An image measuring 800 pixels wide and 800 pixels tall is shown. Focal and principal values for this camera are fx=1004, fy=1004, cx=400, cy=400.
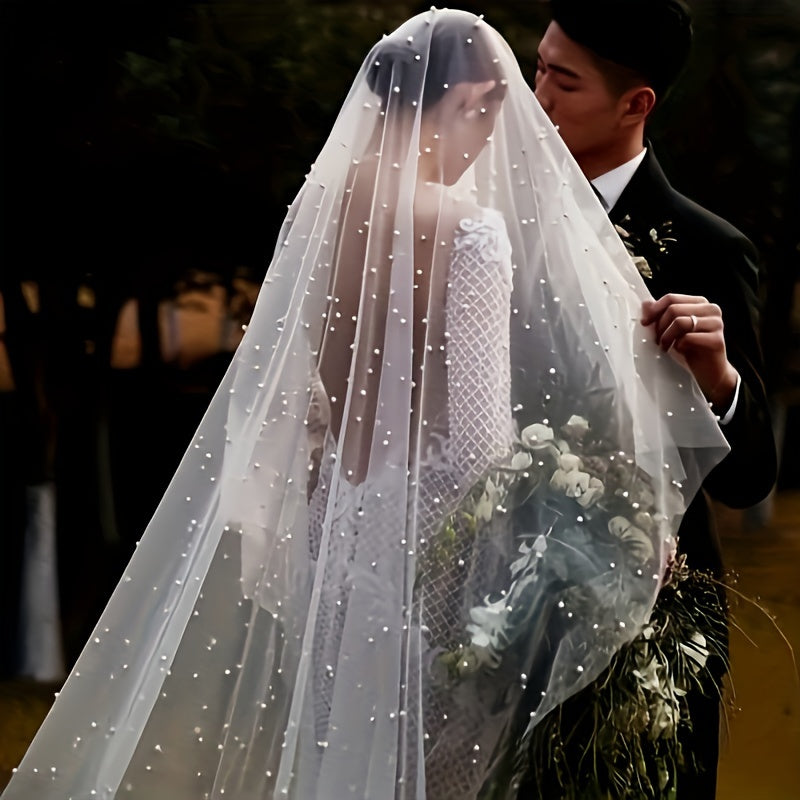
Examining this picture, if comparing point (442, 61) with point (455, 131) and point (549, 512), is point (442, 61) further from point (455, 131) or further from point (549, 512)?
point (549, 512)

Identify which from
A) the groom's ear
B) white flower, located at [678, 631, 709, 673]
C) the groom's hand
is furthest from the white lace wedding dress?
the groom's ear

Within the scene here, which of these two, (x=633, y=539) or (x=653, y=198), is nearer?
(x=633, y=539)

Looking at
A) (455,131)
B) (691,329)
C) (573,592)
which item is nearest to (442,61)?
(455,131)

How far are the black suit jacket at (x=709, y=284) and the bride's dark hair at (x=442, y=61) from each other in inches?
18.4

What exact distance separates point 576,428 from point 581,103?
27.7 inches

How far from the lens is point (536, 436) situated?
1284 millimetres

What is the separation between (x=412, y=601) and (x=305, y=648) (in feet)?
0.51

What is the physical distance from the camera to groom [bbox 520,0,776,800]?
5.56ft

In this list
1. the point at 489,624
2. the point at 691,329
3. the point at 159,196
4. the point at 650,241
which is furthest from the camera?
the point at 159,196

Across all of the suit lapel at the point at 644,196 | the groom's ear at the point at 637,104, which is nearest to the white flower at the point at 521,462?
the suit lapel at the point at 644,196

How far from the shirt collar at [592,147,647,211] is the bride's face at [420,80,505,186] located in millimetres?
434

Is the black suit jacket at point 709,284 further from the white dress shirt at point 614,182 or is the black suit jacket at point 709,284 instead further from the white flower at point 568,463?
the white flower at point 568,463

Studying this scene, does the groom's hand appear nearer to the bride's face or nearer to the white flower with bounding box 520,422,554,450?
the white flower with bounding box 520,422,554,450

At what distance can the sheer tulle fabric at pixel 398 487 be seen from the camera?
1.25m
